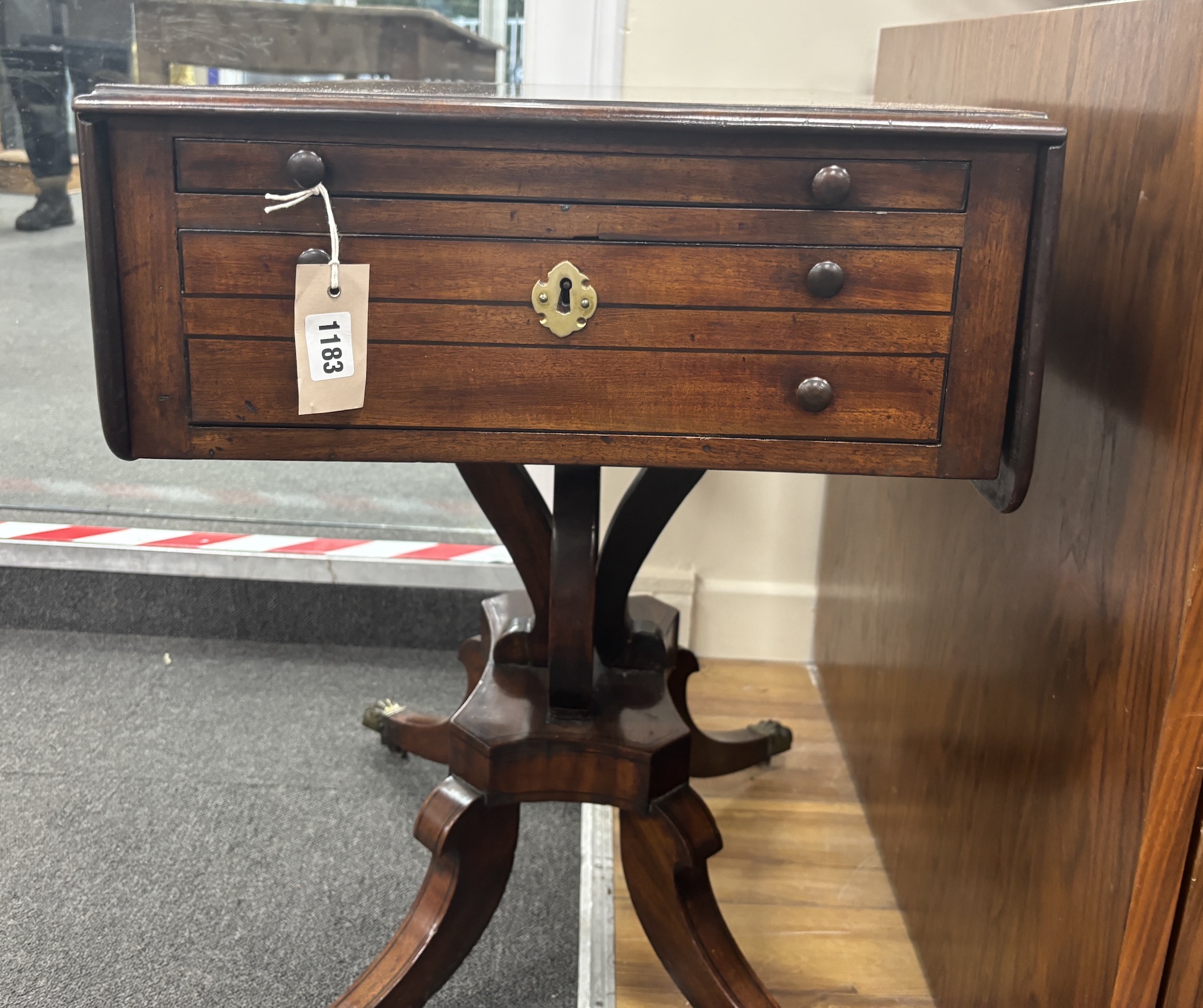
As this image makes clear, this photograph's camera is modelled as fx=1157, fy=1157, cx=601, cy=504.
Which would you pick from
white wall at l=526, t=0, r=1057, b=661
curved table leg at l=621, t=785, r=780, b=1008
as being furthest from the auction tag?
white wall at l=526, t=0, r=1057, b=661

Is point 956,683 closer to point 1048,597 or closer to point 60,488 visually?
point 1048,597

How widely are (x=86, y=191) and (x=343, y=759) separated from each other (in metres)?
0.87

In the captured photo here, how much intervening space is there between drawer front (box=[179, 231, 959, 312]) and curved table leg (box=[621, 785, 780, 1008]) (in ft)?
1.44

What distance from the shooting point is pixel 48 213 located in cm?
170

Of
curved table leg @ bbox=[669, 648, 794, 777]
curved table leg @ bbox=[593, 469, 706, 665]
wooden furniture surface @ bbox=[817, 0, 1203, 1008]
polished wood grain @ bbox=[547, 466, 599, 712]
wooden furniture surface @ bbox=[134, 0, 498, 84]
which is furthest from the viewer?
wooden furniture surface @ bbox=[134, 0, 498, 84]

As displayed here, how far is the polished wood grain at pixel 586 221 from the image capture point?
727 millimetres

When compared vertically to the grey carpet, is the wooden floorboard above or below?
below

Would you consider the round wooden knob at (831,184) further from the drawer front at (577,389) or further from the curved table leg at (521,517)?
the curved table leg at (521,517)

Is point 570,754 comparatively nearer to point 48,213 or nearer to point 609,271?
point 609,271

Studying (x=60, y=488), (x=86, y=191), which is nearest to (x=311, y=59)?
(x=60, y=488)

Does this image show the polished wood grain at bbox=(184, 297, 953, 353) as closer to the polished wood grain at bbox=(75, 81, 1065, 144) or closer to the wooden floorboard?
the polished wood grain at bbox=(75, 81, 1065, 144)

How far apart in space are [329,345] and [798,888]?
80 cm

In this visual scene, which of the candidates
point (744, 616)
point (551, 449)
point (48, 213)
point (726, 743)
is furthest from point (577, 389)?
point (48, 213)

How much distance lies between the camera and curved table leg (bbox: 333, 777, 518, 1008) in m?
0.96
